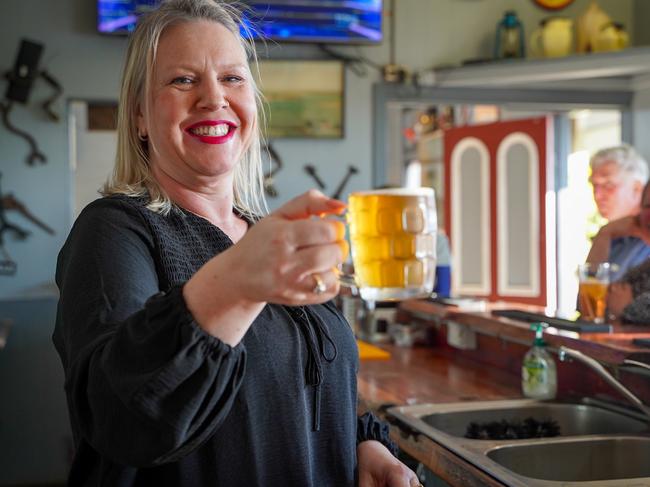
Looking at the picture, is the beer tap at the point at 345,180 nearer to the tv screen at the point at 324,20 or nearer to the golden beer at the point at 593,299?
the tv screen at the point at 324,20

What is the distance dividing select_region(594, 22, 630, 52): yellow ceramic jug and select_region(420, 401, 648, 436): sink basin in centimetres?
351

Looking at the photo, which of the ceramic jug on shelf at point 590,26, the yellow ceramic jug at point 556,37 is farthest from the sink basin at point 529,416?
the ceramic jug on shelf at point 590,26

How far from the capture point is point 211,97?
123 centimetres

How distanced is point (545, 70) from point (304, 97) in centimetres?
156

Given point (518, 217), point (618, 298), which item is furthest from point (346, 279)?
point (518, 217)

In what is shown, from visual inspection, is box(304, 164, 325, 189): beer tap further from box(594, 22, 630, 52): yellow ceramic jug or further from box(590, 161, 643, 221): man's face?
box(594, 22, 630, 52): yellow ceramic jug

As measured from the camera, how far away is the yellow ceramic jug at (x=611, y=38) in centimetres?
534

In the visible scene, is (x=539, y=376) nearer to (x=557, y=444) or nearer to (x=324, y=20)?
(x=557, y=444)

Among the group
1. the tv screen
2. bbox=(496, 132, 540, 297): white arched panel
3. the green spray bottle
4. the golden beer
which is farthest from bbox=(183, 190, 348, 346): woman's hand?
bbox=(496, 132, 540, 297): white arched panel

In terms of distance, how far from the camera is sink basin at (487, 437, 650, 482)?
82.5 inches

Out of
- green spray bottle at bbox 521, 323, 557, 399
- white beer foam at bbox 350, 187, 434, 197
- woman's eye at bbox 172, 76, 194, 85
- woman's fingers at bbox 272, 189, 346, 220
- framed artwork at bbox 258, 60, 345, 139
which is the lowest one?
green spray bottle at bbox 521, 323, 557, 399

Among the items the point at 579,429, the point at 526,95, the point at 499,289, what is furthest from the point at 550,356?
the point at 499,289

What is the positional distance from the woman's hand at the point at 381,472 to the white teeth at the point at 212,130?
2.03 feet

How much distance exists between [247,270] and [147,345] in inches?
5.3
